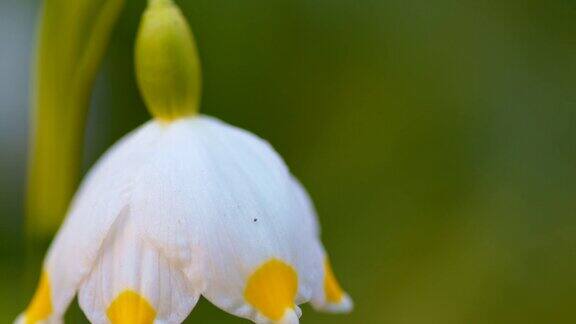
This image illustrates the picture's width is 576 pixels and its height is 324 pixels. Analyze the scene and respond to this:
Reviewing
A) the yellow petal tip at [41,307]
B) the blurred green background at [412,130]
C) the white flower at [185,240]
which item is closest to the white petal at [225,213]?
the white flower at [185,240]

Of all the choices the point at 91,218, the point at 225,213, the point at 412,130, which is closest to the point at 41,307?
the point at 91,218

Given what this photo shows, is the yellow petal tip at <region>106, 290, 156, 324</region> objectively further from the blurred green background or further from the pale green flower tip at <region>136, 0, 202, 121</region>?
the blurred green background

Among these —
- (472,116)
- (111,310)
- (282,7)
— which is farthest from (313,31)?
(111,310)

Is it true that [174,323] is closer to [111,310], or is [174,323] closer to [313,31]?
[111,310]

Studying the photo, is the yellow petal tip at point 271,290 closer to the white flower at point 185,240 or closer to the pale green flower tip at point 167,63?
the white flower at point 185,240

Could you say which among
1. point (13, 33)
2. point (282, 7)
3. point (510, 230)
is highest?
point (282, 7)

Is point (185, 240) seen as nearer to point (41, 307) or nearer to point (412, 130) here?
point (41, 307)
